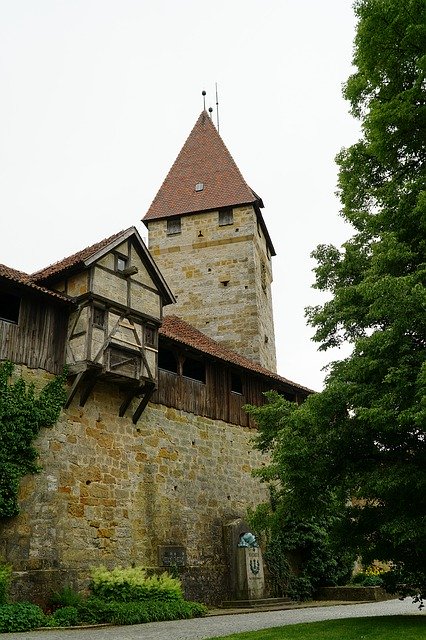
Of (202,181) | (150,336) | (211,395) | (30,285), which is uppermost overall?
(202,181)

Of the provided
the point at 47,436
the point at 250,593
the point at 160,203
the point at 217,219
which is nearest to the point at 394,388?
the point at 47,436

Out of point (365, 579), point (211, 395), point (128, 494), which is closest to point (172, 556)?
point (128, 494)

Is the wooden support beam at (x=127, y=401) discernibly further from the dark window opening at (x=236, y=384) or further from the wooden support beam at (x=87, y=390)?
the dark window opening at (x=236, y=384)

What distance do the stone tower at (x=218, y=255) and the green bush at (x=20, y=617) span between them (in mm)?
15608

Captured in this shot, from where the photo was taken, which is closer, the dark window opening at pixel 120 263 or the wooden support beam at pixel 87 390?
the wooden support beam at pixel 87 390

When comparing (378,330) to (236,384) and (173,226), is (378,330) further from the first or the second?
(173,226)

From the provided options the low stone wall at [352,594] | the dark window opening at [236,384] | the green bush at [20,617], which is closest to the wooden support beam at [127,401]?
the dark window opening at [236,384]

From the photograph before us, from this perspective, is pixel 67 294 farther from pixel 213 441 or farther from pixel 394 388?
pixel 394 388

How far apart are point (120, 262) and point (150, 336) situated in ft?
6.95

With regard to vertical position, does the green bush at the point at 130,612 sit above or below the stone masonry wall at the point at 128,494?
below

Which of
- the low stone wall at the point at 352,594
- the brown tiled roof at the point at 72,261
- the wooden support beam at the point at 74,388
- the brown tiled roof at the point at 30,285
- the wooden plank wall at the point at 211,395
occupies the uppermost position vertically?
the brown tiled roof at the point at 72,261

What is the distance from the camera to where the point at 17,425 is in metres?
14.0

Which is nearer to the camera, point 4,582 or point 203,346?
point 4,582

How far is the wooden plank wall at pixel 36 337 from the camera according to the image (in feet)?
47.4
